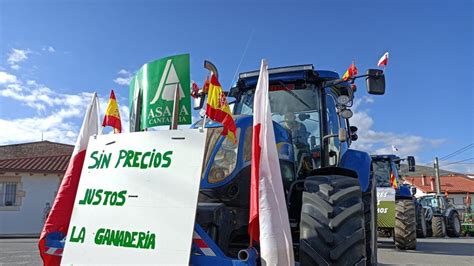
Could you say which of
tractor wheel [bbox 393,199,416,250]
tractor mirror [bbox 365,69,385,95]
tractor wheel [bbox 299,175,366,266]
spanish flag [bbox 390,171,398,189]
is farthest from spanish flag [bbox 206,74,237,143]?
spanish flag [bbox 390,171,398,189]

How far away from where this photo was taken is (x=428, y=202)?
2062 centimetres

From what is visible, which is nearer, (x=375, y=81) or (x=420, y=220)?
(x=375, y=81)

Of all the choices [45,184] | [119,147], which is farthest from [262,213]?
[45,184]

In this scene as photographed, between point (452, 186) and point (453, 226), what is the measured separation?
2856cm

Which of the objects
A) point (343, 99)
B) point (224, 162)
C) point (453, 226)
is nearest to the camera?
point (224, 162)

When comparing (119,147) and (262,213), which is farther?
(119,147)

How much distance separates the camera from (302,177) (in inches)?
186

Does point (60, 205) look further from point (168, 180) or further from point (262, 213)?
point (262, 213)

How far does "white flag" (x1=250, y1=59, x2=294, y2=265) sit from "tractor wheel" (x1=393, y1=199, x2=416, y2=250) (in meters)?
8.09

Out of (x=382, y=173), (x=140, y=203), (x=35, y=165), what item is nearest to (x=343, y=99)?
(x=140, y=203)

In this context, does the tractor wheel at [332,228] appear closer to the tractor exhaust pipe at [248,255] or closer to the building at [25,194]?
the tractor exhaust pipe at [248,255]

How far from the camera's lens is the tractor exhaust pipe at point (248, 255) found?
2.81m

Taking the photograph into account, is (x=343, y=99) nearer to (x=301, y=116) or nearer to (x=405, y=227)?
(x=301, y=116)

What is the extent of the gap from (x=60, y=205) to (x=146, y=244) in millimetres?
1174
